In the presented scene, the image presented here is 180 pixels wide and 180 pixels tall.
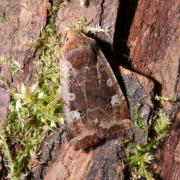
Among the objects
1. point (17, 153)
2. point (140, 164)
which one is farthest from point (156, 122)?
point (17, 153)

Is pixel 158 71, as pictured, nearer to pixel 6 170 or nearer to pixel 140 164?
pixel 140 164

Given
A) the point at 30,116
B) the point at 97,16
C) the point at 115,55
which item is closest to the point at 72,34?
the point at 97,16

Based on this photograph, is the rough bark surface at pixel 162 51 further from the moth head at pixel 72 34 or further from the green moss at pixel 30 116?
the green moss at pixel 30 116

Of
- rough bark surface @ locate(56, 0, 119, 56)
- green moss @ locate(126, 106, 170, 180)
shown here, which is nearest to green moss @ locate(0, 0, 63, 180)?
rough bark surface @ locate(56, 0, 119, 56)

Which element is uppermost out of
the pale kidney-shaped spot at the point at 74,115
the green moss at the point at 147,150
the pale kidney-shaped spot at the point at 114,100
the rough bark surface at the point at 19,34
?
the rough bark surface at the point at 19,34

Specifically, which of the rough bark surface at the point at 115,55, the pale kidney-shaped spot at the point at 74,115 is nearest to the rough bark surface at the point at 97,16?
the rough bark surface at the point at 115,55

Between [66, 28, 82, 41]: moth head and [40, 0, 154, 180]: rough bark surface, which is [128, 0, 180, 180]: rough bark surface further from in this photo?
[66, 28, 82, 41]: moth head

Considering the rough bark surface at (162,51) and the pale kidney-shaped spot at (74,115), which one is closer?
the pale kidney-shaped spot at (74,115)
